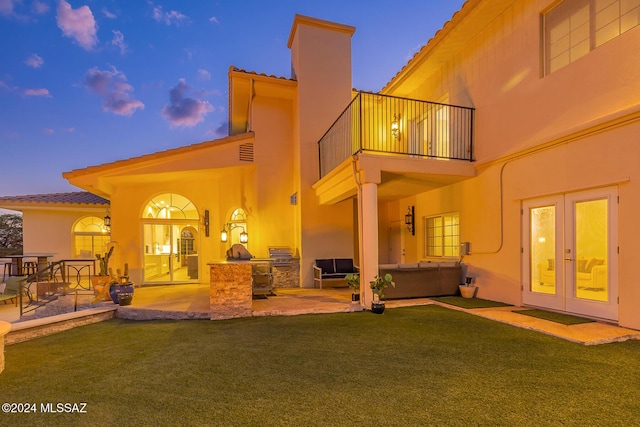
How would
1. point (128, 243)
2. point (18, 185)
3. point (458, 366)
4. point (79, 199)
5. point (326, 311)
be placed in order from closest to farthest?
point (458, 366)
point (326, 311)
point (128, 243)
point (79, 199)
point (18, 185)

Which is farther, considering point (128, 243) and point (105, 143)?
point (105, 143)

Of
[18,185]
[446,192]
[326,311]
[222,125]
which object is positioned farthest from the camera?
[222,125]

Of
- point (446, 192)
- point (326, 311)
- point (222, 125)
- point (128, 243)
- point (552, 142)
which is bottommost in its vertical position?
point (326, 311)

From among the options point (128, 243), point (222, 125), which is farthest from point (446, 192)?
point (222, 125)

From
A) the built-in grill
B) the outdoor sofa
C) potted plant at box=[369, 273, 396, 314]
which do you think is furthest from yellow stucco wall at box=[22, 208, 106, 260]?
potted plant at box=[369, 273, 396, 314]

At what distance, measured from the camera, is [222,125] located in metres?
49.9

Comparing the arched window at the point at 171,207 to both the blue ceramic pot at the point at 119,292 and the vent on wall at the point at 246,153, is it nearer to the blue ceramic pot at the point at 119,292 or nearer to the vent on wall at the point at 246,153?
the vent on wall at the point at 246,153

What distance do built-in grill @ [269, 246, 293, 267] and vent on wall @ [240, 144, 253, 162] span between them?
278cm

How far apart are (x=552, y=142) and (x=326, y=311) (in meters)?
5.08

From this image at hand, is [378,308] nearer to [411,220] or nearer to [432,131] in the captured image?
[411,220]

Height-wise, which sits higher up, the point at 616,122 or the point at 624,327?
the point at 616,122

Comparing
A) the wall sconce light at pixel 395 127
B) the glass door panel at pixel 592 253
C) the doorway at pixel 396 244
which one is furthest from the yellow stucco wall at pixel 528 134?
the doorway at pixel 396 244

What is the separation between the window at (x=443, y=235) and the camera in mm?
8586

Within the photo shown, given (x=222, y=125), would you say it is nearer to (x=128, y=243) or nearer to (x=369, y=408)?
(x=128, y=243)
